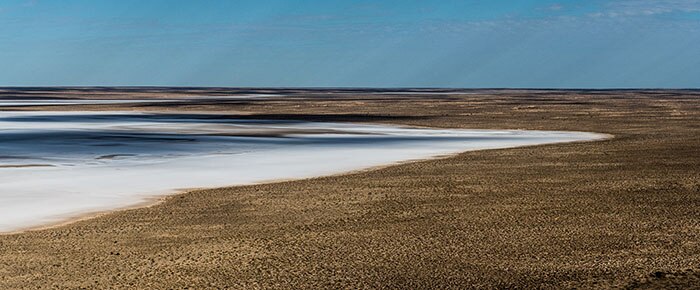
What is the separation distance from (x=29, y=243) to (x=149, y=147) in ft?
67.5

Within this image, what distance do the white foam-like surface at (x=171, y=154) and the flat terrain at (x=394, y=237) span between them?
1817 mm

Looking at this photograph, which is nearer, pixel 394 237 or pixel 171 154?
pixel 394 237

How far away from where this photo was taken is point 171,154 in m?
31.4

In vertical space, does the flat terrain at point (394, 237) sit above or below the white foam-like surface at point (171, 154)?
above

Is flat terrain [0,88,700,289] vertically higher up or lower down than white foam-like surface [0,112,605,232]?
higher up

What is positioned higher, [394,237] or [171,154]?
[394,237]

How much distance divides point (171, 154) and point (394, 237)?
1778cm

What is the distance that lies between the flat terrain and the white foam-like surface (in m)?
1.82

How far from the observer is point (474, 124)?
174 ft

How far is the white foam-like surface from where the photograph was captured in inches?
795

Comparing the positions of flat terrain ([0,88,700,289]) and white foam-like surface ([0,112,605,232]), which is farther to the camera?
white foam-like surface ([0,112,605,232])

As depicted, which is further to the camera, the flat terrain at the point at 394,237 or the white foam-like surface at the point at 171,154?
the white foam-like surface at the point at 171,154

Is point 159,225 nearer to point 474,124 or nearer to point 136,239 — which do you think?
point 136,239

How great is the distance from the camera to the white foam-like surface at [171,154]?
66.2 ft
